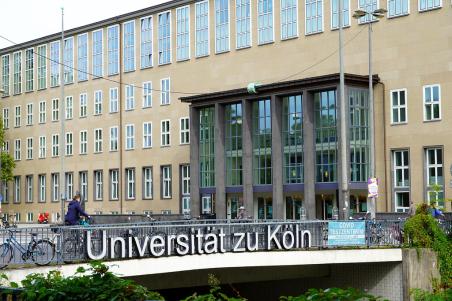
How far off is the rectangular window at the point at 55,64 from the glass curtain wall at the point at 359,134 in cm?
3972

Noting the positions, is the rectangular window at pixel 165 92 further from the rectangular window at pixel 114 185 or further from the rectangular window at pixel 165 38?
the rectangular window at pixel 114 185

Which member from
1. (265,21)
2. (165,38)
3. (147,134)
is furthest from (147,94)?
(265,21)

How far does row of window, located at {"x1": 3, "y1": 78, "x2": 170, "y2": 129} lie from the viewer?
75.1 meters

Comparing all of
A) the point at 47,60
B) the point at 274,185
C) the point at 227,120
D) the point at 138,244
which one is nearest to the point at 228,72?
the point at 227,120

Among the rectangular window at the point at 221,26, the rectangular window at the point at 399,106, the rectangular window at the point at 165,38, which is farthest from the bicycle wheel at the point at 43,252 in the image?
the rectangular window at the point at 165,38

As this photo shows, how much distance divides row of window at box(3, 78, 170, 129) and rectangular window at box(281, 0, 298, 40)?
46.6ft

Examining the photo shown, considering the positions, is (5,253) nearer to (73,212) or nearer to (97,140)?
(73,212)

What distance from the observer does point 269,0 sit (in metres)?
64.5

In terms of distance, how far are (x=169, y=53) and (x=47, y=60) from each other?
19.9 m

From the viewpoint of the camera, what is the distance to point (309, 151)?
56938mm

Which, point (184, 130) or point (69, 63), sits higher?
point (69, 63)

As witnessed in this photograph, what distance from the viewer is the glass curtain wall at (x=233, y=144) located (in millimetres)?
62375

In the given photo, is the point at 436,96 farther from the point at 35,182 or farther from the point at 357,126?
the point at 35,182

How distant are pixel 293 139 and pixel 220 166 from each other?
670cm
